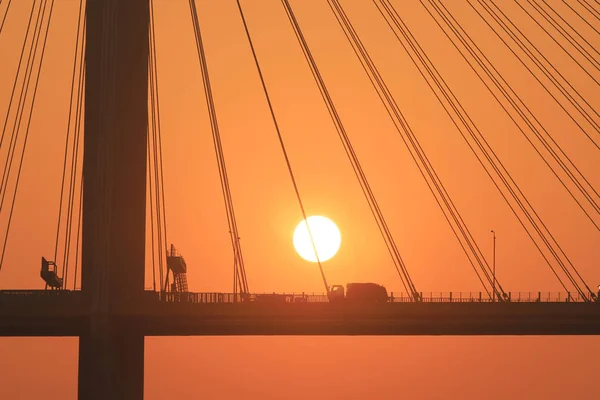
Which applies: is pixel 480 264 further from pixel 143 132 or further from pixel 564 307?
pixel 143 132

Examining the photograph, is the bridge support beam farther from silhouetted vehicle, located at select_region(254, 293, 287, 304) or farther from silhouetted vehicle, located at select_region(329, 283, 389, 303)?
silhouetted vehicle, located at select_region(329, 283, 389, 303)

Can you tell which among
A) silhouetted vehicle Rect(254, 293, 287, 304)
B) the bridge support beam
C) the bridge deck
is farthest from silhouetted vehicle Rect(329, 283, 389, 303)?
the bridge support beam

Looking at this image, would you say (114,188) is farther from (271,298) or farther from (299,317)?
(271,298)

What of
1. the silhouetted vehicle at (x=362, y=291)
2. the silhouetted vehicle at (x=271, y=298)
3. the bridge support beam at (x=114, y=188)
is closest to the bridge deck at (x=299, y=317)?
the silhouetted vehicle at (x=271, y=298)

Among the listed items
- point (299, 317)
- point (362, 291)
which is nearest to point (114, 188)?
point (299, 317)

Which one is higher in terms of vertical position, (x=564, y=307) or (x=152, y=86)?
(x=152, y=86)

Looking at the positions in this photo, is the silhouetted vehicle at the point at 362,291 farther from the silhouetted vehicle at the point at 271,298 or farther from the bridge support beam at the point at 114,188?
the bridge support beam at the point at 114,188

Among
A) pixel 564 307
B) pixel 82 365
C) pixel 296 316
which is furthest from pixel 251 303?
pixel 564 307

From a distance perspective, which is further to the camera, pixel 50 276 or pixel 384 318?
pixel 50 276
